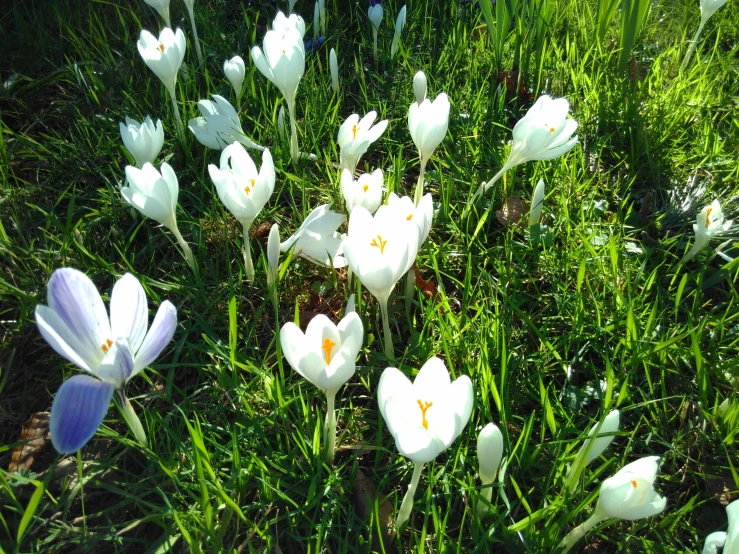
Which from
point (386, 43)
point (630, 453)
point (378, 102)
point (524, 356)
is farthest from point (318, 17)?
point (630, 453)

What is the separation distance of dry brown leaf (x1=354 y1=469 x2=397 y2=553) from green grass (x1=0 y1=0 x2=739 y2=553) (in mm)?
18

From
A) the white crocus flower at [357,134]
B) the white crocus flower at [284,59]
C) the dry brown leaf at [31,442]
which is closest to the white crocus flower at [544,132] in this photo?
the white crocus flower at [357,134]

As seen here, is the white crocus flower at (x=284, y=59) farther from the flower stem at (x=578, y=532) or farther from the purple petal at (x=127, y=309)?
the flower stem at (x=578, y=532)

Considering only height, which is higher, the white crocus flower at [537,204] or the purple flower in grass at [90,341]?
the purple flower in grass at [90,341]

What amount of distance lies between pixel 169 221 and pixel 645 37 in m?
2.38

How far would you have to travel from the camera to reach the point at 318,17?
243 centimetres

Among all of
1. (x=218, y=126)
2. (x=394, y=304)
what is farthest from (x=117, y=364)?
(x=218, y=126)

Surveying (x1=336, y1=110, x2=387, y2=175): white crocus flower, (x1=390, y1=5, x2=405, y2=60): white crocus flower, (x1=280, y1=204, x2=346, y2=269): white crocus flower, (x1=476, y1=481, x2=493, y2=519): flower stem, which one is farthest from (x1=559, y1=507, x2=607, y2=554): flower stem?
(x1=390, y1=5, x2=405, y2=60): white crocus flower

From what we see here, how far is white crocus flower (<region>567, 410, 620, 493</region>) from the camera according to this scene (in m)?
1.08

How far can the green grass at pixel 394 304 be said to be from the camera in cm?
117

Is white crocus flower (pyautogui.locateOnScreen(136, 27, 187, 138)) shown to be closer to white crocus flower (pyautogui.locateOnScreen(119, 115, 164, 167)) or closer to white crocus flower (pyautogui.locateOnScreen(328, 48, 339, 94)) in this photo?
white crocus flower (pyautogui.locateOnScreen(119, 115, 164, 167))

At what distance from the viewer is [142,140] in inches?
61.4

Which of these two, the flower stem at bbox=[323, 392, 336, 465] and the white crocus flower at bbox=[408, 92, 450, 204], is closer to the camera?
the flower stem at bbox=[323, 392, 336, 465]

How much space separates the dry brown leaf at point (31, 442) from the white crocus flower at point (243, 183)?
63 centimetres
